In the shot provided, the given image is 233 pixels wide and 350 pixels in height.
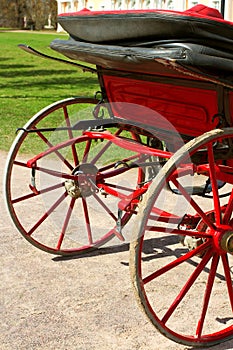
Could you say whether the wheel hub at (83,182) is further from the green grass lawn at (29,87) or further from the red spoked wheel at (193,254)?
the green grass lawn at (29,87)

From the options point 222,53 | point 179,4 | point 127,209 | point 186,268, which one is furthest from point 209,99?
point 179,4

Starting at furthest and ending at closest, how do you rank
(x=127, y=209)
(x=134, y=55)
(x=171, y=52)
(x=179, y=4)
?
(x=179, y=4) → (x=127, y=209) → (x=134, y=55) → (x=171, y=52)

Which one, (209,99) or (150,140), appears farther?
(150,140)

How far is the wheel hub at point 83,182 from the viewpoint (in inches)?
Answer: 142

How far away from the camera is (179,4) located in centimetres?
3431

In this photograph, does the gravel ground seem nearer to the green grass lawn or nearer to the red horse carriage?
the red horse carriage

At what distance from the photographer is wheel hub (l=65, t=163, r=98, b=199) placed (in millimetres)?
3597

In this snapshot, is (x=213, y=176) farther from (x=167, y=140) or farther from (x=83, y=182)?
(x=83, y=182)

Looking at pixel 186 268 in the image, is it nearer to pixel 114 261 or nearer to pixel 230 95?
pixel 114 261

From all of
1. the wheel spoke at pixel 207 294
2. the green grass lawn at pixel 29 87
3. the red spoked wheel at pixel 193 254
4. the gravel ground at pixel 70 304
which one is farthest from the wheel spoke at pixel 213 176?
the green grass lawn at pixel 29 87

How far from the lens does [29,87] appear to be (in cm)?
1282

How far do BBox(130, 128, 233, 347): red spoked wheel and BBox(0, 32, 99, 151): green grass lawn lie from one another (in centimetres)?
285

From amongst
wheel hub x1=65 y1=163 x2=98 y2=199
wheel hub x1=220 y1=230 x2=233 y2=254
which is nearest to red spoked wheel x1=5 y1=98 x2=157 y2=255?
wheel hub x1=65 y1=163 x2=98 y2=199

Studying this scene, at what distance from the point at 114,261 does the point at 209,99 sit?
127 centimetres
